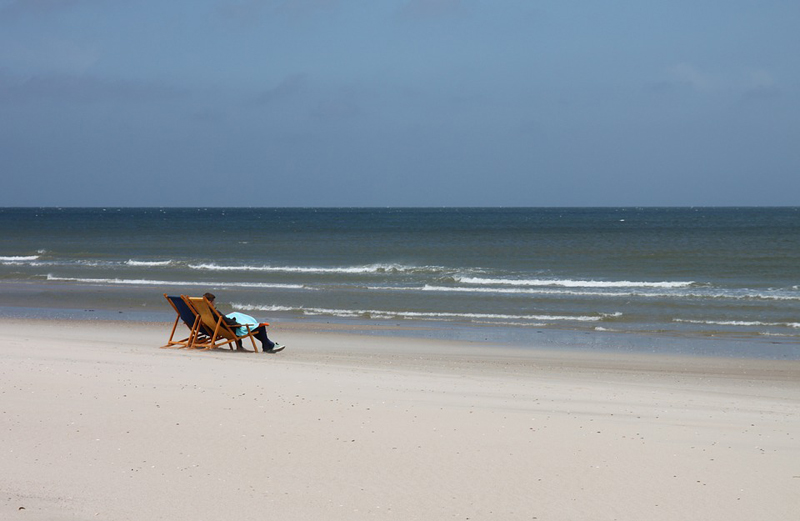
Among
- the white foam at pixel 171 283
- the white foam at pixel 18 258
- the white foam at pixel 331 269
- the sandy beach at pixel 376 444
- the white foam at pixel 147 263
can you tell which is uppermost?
the white foam at pixel 18 258

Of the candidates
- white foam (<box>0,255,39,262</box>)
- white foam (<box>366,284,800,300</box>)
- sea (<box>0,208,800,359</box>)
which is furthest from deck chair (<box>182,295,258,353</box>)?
white foam (<box>0,255,39,262</box>)

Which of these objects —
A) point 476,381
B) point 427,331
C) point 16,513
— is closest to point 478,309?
point 427,331

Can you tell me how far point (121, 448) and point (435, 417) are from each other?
2485 mm

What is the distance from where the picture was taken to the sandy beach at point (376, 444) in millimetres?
4672

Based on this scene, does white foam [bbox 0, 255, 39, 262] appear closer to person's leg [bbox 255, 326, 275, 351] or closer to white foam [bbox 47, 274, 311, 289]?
white foam [bbox 47, 274, 311, 289]

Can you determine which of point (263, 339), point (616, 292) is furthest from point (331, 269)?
point (263, 339)

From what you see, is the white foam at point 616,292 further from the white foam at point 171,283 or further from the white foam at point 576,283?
the white foam at point 171,283

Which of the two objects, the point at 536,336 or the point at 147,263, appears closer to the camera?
the point at 536,336

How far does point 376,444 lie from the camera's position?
5.86m

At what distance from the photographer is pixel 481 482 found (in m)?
5.08

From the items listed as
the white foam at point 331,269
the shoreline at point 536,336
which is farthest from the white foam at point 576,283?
the shoreline at point 536,336

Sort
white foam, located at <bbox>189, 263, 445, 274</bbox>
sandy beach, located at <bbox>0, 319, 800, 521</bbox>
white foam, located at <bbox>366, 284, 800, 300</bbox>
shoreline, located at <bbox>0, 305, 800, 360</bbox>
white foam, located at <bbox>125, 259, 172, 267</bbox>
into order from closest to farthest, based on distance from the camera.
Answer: sandy beach, located at <bbox>0, 319, 800, 521</bbox>, shoreline, located at <bbox>0, 305, 800, 360</bbox>, white foam, located at <bbox>366, 284, 800, 300</bbox>, white foam, located at <bbox>189, 263, 445, 274</bbox>, white foam, located at <bbox>125, 259, 172, 267</bbox>

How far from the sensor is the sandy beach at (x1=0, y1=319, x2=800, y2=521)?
467cm

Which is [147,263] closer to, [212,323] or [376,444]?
[212,323]
